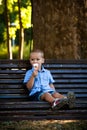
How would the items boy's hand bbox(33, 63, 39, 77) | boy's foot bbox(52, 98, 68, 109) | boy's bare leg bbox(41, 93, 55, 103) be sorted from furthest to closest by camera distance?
1. boy's hand bbox(33, 63, 39, 77)
2. boy's bare leg bbox(41, 93, 55, 103)
3. boy's foot bbox(52, 98, 68, 109)

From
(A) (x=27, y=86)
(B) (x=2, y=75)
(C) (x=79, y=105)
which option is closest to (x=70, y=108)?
(C) (x=79, y=105)

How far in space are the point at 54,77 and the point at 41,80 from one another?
0.83 ft

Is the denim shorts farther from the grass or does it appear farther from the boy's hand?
the grass

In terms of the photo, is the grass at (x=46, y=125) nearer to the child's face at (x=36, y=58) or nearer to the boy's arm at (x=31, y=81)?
the boy's arm at (x=31, y=81)

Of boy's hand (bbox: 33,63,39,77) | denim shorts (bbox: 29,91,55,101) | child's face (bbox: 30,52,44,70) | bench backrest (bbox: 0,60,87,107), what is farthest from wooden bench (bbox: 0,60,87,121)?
boy's hand (bbox: 33,63,39,77)

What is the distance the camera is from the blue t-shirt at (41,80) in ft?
21.5

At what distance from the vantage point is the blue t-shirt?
6.54 m

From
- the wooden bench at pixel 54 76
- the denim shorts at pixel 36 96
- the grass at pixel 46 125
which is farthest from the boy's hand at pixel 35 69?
the grass at pixel 46 125

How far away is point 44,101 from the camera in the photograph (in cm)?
599

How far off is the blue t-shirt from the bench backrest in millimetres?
151

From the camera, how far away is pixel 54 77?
682 centimetres

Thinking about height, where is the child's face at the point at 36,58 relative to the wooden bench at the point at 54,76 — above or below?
above

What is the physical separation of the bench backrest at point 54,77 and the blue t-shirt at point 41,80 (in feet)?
0.49

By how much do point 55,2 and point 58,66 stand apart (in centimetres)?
178
